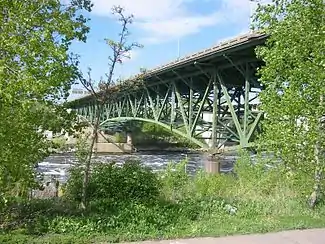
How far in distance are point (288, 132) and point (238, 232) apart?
279 cm

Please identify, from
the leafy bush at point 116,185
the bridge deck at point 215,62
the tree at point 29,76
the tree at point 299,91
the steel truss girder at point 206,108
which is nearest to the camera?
the tree at point 29,76

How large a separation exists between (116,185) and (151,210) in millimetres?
1244

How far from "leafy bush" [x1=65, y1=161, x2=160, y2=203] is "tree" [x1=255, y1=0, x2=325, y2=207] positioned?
271 centimetres

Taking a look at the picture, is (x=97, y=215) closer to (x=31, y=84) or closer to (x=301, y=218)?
(x=31, y=84)

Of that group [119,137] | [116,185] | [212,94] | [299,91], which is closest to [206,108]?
[212,94]

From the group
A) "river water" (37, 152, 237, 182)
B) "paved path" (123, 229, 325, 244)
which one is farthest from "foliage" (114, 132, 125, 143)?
"paved path" (123, 229, 325, 244)

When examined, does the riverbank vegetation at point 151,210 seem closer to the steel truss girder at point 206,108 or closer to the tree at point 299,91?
the tree at point 299,91

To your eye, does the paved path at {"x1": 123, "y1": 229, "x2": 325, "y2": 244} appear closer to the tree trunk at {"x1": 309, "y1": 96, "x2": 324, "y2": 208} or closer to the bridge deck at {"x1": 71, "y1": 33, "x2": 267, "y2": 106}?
the tree trunk at {"x1": 309, "y1": 96, "x2": 324, "y2": 208}

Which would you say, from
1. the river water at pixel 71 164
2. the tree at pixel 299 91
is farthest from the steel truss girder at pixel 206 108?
the tree at pixel 299 91

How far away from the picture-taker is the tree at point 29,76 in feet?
19.7

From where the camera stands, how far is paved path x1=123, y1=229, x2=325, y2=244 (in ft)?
21.5

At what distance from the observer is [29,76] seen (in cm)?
590

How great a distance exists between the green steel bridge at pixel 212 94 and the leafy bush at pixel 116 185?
1.67m

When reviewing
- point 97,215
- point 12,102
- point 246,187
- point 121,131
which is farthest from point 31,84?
point 121,131
